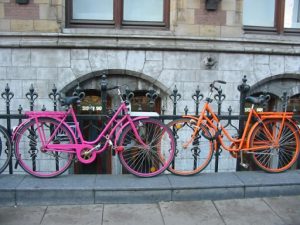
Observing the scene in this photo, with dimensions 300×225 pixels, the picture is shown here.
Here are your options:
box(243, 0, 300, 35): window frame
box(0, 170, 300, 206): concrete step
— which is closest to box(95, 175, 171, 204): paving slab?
box(0, 170, 300, 206): concrete step

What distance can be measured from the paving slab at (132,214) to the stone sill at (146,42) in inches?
161

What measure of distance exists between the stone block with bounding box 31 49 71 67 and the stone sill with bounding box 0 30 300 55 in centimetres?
12

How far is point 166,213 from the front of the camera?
157 inches

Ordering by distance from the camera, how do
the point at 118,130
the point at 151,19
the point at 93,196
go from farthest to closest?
the point at 151,19
the point at 118,130
the point at 93,196

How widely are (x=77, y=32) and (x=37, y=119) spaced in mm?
3501

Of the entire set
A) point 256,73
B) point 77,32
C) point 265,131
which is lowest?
point 265,131

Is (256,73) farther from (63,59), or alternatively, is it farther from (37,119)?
(37,119)

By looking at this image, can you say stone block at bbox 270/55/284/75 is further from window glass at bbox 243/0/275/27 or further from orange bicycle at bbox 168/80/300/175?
orange bicycle at bbox 168/80/300/175

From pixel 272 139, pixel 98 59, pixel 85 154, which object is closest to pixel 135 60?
pixel 98 59

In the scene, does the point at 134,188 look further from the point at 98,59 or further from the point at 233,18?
the point at 233,18

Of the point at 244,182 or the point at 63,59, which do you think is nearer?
the point at 244,182

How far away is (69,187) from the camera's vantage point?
13.7ft

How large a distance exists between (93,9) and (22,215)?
5.06m

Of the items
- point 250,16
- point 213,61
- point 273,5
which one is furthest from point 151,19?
point 273,5
